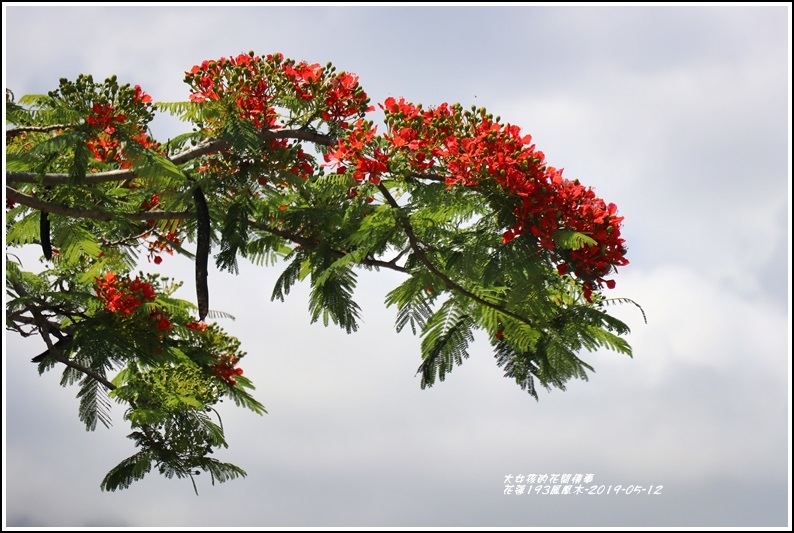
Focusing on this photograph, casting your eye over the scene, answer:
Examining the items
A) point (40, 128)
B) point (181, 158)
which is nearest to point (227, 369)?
point (181, 158)

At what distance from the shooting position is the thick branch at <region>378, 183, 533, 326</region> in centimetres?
566

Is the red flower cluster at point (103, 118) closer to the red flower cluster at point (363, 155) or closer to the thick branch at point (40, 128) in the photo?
the thick branch at point (40, 128)

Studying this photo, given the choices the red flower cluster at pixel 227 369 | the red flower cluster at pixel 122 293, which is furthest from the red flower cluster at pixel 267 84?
the red flower cluster at pixel 227 369

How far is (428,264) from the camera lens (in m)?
5.65

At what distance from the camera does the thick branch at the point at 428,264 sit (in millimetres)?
5656

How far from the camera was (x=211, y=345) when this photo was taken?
8.48 m

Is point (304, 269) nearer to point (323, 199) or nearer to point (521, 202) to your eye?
point (323, 199)

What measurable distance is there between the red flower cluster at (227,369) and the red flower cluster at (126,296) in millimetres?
924

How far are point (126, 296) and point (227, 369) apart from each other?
1356mm

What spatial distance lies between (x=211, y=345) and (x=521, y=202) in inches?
169

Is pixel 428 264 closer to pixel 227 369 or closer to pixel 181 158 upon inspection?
pixel 181 158

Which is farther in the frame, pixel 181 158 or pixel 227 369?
pixel 227 369

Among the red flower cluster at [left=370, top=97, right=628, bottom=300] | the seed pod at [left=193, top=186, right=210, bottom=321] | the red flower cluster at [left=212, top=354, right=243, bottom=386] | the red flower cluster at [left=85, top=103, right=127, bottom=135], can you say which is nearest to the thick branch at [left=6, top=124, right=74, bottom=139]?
the red flower cluster at [left=85, top=103, right=127, bottom=135]

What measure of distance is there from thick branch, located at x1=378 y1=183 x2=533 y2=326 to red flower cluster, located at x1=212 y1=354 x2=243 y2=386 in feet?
10.8
